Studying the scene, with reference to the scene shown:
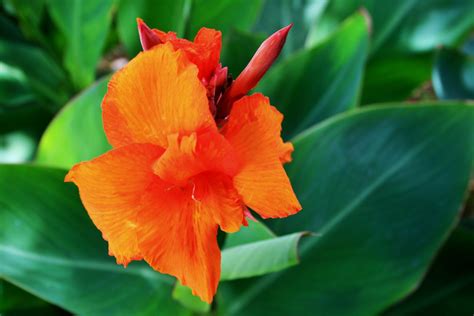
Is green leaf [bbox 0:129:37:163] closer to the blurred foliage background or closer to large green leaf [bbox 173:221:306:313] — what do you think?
the blurred foliage background

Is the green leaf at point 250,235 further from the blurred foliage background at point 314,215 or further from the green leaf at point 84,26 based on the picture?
the green leaf at point 84,26

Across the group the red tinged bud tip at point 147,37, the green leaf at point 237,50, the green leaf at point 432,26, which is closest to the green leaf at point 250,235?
the red tinged bud tip at point 147,37

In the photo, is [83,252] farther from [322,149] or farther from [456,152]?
[456,152]

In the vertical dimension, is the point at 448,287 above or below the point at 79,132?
below

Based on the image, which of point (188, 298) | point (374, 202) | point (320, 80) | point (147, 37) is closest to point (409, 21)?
point (320, 80)

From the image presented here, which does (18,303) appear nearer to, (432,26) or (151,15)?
(151,15)

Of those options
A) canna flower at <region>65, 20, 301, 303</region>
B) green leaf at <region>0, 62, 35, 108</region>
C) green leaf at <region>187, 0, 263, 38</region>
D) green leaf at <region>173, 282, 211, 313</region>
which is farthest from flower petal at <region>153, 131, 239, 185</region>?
green leaf at <region>0, 62, 35, 108</region>
